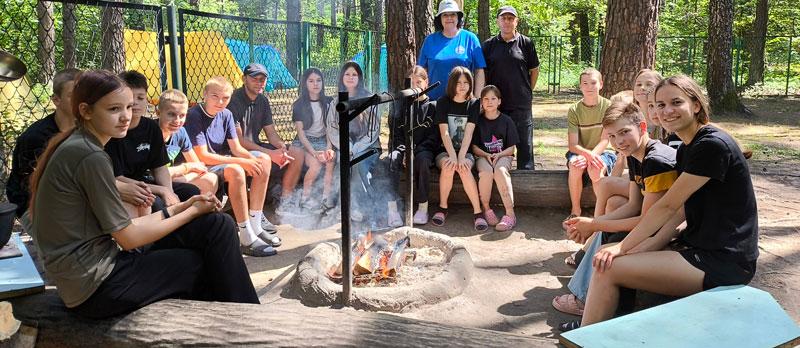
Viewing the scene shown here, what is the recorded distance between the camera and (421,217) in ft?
17.6

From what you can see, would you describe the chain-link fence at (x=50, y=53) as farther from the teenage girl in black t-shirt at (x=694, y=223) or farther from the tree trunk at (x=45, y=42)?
the teenage girl in black t-shirt at (x=694, y=223)

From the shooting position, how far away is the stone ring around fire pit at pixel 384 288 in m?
3.54

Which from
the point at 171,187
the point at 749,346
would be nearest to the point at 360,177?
the point at 171,187

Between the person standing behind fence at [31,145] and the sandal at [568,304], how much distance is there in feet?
9.35

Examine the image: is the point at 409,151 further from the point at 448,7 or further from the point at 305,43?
the point at 305,43

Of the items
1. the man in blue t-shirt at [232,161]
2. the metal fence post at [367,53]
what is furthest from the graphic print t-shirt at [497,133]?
the metal fence post at [367,53]

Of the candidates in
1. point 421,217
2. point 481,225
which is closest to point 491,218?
point 481,225

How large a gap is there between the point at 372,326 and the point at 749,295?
4.85 ft

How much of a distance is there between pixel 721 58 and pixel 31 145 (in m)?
12.3

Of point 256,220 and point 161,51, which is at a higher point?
point 161,51

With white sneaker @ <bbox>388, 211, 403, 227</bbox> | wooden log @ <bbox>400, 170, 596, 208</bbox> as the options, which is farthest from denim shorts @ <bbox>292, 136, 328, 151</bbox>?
wooden log @ <bbox>400, 170, 596, 208</bbox>

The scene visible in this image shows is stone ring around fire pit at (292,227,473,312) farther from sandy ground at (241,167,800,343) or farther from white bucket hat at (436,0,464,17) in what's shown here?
white bucket hat at (436,0,464,17)

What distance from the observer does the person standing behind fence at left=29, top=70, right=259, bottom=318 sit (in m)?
2.30

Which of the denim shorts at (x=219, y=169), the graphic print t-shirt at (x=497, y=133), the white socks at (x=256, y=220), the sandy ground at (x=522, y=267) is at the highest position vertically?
the graphic print t-shirt at (x=497, y=133)
